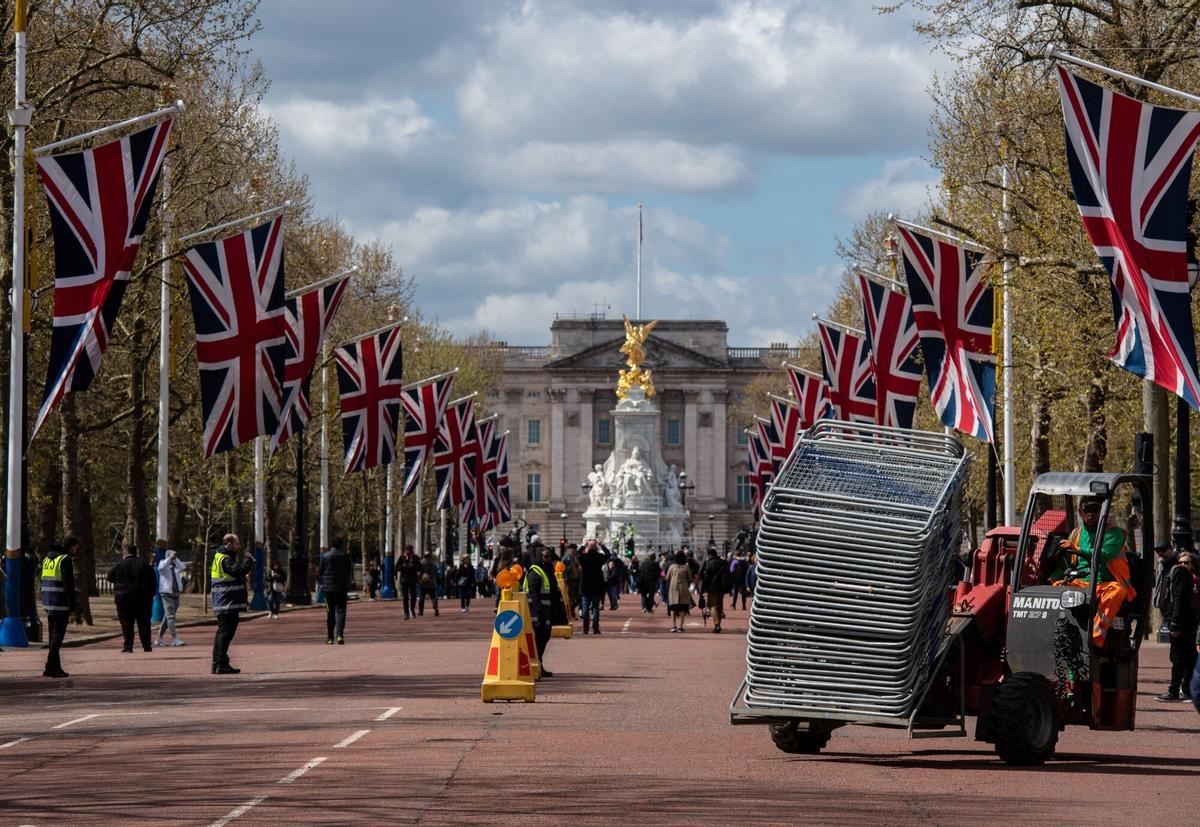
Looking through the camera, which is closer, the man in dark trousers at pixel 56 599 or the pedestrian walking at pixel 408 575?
the man in dark trousers at pixel 56 599

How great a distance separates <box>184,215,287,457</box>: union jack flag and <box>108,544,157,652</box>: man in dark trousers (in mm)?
Answer: 2168

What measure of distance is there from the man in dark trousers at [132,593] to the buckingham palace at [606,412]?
124 metres

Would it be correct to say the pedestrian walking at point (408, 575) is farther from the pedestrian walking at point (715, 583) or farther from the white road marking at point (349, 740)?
the white road marking at point (349, 740)

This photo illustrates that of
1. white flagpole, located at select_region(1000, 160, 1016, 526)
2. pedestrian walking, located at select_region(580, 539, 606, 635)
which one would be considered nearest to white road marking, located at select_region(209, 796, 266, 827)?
white flagpole, located at select_region(1000, 160, 1016, 526)

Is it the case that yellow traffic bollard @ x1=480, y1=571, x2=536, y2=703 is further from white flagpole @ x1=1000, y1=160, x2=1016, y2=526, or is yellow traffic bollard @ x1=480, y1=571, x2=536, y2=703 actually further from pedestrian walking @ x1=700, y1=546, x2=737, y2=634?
pedestrian walking @ x1=700, y1=546, x2=737, y2=634

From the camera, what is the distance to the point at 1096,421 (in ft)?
129

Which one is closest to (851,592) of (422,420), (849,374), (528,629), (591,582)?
(528,629)

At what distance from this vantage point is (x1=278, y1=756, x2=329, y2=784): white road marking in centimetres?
1409

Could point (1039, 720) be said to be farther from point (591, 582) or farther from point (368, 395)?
point (368, 395)

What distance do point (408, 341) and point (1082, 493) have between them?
214ft

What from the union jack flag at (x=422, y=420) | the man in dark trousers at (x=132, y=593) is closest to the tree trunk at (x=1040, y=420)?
the union jack flag at (x=422, y=420)

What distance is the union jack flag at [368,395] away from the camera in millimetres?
44406

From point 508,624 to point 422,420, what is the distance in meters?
33.0

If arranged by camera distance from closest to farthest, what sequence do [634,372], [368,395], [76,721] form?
[76,721], [368,395], [634,372]
